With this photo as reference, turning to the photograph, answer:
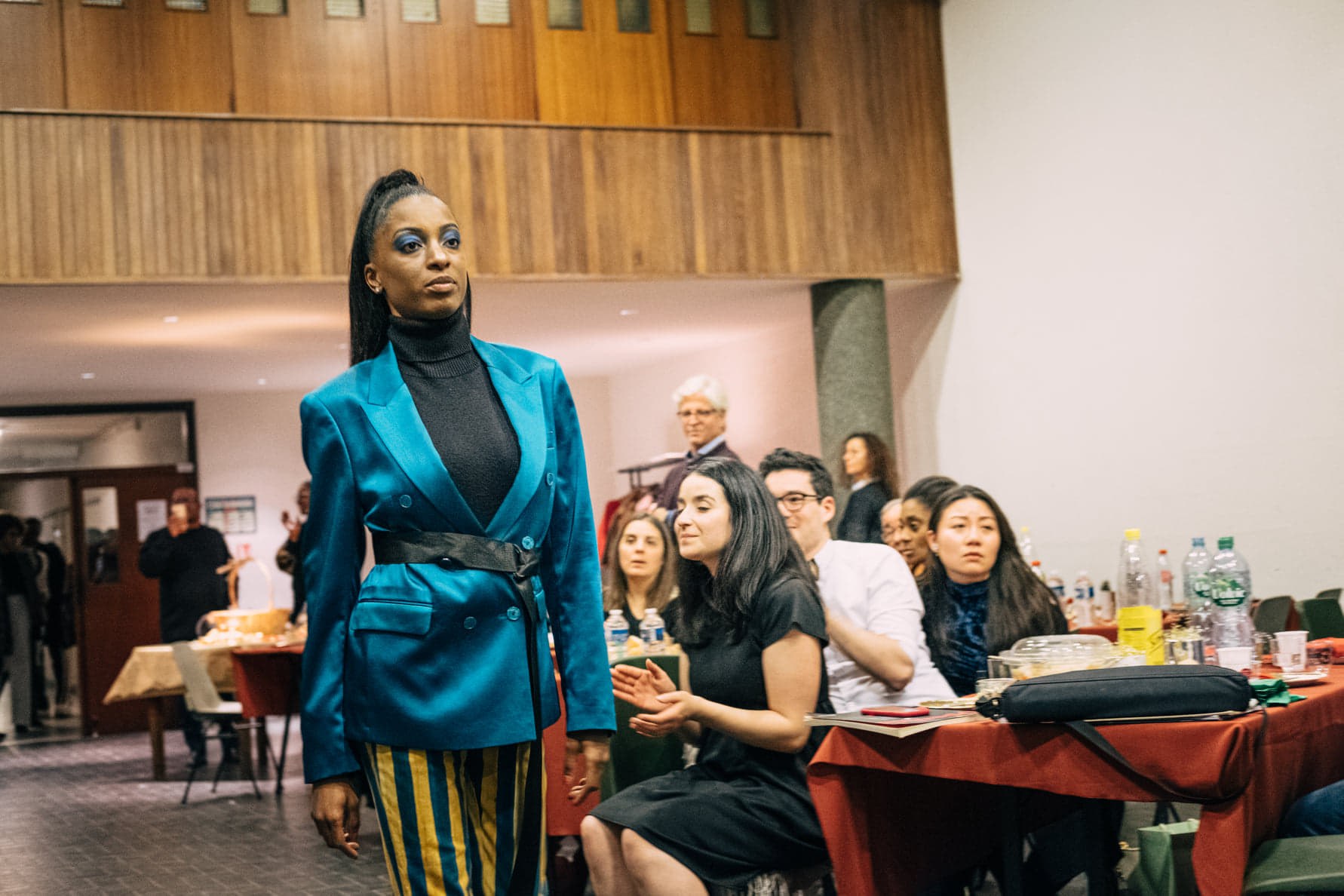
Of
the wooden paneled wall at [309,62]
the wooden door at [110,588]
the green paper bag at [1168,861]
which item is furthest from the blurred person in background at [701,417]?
the wooden door at [110,588]

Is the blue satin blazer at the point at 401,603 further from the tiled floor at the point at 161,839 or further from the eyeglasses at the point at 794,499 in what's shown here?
the tiled floor at the point at 161,839

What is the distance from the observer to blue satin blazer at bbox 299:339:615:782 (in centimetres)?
172

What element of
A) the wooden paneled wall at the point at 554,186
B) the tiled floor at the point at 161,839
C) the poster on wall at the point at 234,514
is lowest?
the tiled floor at the point at 161,839

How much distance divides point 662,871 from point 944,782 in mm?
603

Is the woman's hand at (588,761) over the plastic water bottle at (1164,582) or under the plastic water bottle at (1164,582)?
over

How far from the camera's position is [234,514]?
12.4 meters

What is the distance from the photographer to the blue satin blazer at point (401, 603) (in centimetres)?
172

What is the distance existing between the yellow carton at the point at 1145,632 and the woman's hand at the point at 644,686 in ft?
3.80

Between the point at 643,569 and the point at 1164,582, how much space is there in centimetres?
287

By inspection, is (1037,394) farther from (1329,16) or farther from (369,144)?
(369,144)

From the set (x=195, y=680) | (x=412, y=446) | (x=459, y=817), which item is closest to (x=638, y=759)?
(x=459, y=817)

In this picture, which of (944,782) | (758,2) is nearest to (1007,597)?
(944,782)

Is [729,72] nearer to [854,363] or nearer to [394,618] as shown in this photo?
[854,363]

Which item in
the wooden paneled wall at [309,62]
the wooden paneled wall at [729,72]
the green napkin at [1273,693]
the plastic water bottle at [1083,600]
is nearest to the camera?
the green napkin at [1273,693]
